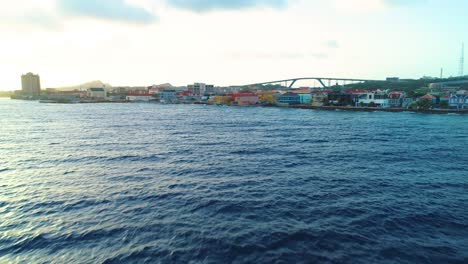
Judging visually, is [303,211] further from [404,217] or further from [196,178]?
[196,178]

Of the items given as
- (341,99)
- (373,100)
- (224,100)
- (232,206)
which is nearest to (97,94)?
(224,100)

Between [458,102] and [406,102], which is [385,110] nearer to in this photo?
[406,102]

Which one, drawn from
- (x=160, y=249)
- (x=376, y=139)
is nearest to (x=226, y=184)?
(x=160, y=249)

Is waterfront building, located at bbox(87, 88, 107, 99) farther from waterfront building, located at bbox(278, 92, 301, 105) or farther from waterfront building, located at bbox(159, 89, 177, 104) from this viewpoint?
waterfront building, located at bbox(278, 92, 301, 105)

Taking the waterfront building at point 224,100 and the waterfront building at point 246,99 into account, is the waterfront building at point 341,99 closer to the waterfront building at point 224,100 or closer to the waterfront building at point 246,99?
the waterfront building at point 246,99

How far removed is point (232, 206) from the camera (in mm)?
14148

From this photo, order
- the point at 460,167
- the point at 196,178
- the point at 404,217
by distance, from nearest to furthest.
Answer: the point at 404,217, the point at 196,178, the point at 460,167

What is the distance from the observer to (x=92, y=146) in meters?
29.9

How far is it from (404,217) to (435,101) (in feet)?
337

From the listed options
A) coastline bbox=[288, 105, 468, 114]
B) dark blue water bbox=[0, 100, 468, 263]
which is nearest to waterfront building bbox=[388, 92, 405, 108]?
coastline bbox=[288, 105, 468, 114]

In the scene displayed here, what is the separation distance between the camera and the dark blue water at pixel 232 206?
1019 centimetres

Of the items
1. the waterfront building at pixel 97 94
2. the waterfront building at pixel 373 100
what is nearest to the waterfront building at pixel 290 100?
the waterfront building at pixel 373 100

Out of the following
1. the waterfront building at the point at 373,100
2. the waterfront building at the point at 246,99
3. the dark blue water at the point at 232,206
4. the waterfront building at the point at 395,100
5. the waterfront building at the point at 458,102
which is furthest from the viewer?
the waterfront building at the point at 246,99

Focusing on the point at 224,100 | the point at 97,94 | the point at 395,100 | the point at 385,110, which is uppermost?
the point at 97,94
